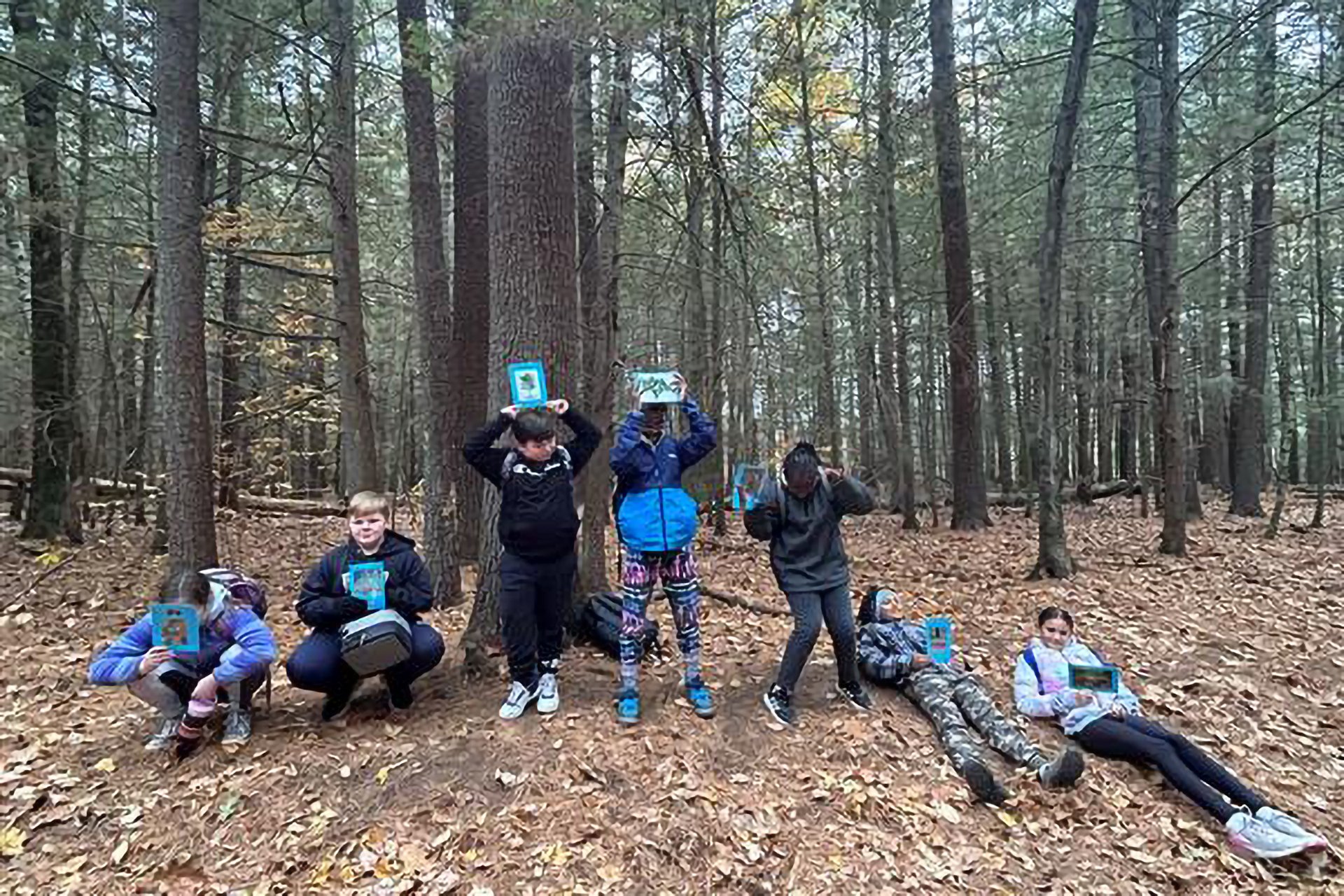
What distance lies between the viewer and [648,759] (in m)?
3.99

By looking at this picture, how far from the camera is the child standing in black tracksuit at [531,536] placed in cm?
426

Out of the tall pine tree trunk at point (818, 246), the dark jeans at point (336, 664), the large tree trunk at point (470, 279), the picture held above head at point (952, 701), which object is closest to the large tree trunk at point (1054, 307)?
the tall pine tree trunk at point (818, 246)

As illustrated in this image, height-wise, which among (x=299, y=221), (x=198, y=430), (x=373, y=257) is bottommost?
(x=198, y=430)

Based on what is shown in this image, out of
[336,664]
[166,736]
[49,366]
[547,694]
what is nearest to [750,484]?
[547,694]

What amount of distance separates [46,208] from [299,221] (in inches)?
111

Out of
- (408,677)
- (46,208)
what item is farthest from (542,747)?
(46,208)

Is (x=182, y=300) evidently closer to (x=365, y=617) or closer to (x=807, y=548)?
(x=365, y=617)

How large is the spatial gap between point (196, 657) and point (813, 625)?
11.4 feet

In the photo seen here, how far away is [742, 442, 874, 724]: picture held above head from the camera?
4664 mm

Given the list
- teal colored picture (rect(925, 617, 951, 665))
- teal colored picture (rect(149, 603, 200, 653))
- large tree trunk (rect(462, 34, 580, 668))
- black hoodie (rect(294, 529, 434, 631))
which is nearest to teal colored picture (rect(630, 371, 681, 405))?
large tree trunk (rect(462, 34, 580, 668))

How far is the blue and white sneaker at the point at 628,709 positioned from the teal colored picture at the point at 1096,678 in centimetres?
265

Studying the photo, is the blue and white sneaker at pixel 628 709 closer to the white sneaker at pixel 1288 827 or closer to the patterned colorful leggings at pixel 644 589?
the patterned colorful leggings at pixel 644 589

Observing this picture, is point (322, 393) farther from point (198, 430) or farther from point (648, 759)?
point (648, 759)

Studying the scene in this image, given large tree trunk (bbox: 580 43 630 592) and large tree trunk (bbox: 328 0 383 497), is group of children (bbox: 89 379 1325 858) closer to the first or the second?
large tree trunk (bbox: 580 43 630 592)
